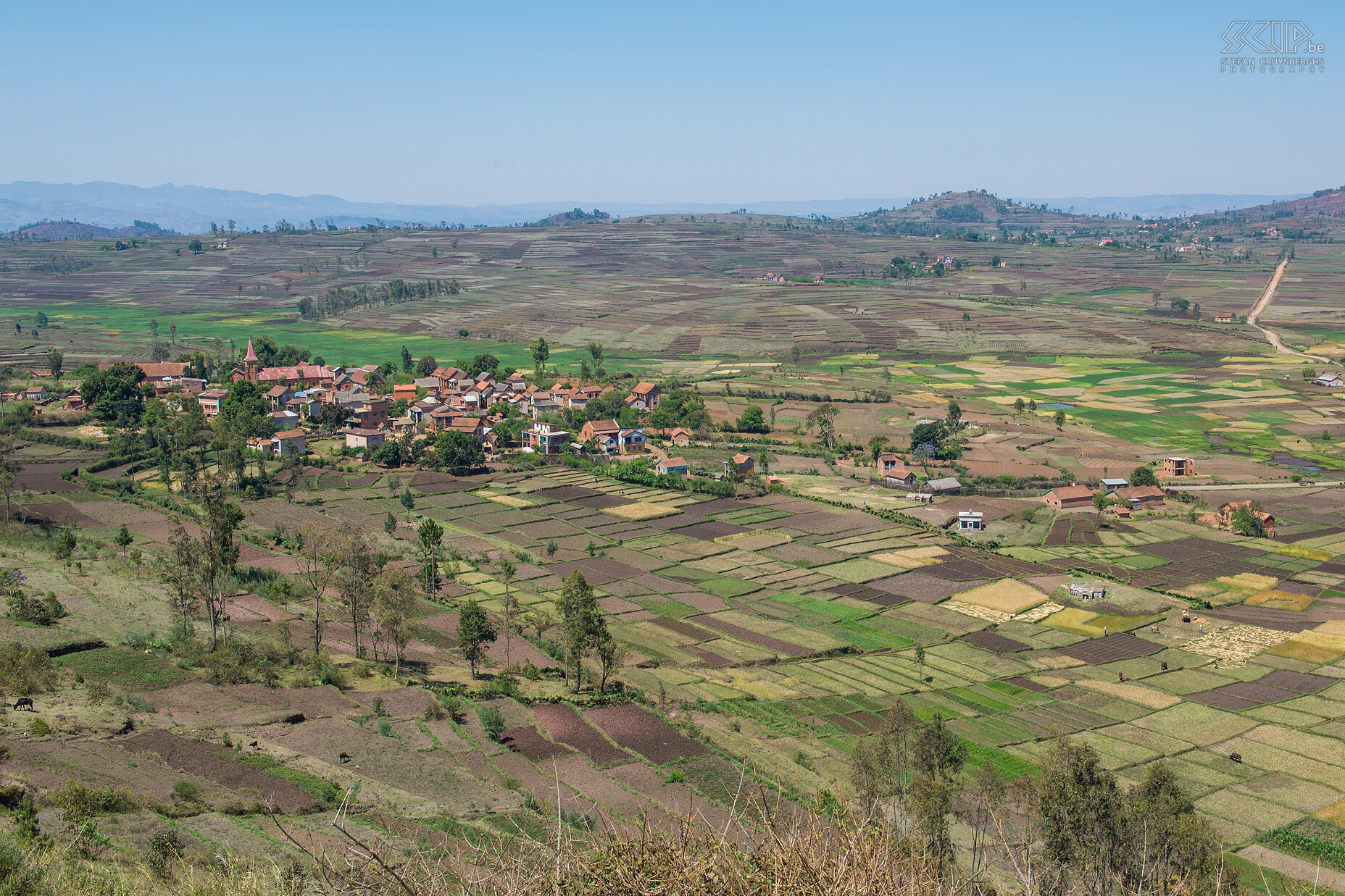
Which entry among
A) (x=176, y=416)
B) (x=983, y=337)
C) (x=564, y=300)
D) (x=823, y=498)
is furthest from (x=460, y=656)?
(x=564, y=300)

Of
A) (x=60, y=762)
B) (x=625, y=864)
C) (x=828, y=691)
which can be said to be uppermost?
(x=625, y=864)

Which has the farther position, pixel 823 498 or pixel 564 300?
pixel 564 300

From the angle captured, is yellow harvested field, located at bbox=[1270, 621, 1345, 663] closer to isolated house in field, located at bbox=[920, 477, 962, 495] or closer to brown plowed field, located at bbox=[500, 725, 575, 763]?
isolated house in field, located at bbox=[920, 477, 962, 495]

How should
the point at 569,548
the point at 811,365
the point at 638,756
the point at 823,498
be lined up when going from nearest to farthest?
1. the point at 638,756
2. the point at 569,548
3. the point at 823,498
4. the point at 811,365

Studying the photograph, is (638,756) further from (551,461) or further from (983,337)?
(983,337)

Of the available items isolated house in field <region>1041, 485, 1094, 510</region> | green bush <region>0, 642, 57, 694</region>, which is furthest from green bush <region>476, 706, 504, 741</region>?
isolated house in field <region>1041, 485, 1094, 510</region>

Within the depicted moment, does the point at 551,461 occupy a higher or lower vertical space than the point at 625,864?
lower
